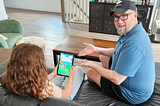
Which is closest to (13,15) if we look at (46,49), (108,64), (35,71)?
(46,49)

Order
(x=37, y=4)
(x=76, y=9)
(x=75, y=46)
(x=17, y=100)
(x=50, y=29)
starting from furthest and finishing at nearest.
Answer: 1. (x=37, y=4)
2. (x=76, y=9)
3. (x=50, y=29)
4. (x=75, y=46)
5. (x=17, y=100)

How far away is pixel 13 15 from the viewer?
6105mm

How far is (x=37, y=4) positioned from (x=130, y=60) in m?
6.38

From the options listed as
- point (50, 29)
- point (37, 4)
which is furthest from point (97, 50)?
point (37, 4)

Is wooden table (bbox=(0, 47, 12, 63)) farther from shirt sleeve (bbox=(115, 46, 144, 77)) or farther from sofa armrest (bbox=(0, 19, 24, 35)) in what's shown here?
shirt sleeve (bbox=(115, 46, 144, 77))

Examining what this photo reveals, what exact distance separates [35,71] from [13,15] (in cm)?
601

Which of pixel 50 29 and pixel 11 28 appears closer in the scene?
pixel 11 28

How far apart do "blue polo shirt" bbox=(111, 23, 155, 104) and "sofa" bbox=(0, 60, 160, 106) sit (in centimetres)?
12

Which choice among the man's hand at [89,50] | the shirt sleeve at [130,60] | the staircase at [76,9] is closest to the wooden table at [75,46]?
the man's hand at [89,50]

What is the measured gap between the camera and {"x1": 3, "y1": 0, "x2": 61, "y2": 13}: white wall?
6234 millimetres

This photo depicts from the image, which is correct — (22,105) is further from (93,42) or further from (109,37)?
(109,37)

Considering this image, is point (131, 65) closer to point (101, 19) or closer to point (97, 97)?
point (97, 97)

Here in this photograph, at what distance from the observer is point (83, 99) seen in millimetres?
1415

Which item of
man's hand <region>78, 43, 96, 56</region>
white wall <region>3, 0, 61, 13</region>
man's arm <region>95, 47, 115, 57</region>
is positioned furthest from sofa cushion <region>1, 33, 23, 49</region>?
white wall <region>3, 0, 61, 13</region>
